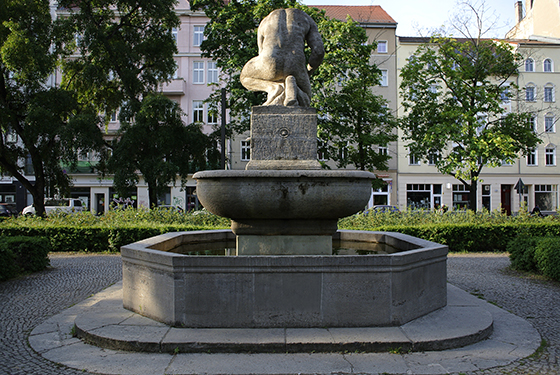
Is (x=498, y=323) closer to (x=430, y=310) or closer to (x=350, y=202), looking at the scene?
(x=430, y=310)

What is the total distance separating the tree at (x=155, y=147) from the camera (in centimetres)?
2122

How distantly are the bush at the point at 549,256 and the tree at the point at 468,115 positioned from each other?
14.1 metres

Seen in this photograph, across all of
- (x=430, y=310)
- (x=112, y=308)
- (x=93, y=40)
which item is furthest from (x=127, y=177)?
(x=430, y=310)

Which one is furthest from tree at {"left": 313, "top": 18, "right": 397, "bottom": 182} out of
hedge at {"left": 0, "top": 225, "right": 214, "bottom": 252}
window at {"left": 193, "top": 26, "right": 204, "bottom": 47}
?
window at {"left": 193, "top": 26, "right": 204, "bottom": 47}

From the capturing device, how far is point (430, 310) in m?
5.12

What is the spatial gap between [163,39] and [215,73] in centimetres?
1566

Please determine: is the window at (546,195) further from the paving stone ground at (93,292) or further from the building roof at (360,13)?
the paving stone ground at (93,292)

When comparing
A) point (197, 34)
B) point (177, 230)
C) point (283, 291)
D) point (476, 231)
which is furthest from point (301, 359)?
point (197, 34)

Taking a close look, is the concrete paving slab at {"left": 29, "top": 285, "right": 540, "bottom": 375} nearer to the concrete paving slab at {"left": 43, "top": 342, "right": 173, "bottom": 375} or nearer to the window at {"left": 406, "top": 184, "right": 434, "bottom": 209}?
the concrete paving slab at {"left": 43, "top": 342, "right": 173, "bottom": 375}

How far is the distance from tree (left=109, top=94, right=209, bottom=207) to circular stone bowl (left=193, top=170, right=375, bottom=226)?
1654 centimetres

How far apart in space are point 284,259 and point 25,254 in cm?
713

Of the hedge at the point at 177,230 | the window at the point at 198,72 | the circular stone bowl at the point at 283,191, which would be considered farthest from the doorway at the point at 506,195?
the circular stone bowl at the point at 283,191

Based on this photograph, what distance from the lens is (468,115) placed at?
22.6m

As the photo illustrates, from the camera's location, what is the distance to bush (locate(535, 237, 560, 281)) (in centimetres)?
812
